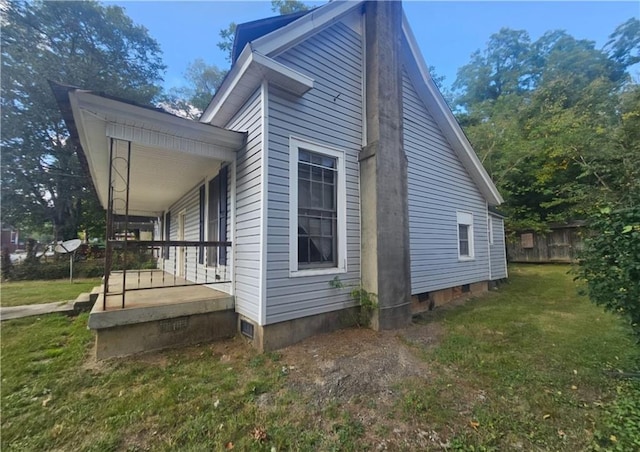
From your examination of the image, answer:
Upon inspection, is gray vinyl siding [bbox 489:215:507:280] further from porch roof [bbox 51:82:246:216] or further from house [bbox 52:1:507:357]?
porch roof [bbox 51:82:246:216]

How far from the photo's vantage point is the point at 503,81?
72.5 feet

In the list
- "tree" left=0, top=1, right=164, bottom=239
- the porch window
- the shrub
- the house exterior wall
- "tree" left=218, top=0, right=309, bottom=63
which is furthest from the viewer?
"tree" left=218, top=0, right=309, bottom=63

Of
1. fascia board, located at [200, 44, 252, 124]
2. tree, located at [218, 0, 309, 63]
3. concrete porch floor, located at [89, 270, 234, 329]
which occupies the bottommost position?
concrete porch floor, located at [89, 270, 234, 329]

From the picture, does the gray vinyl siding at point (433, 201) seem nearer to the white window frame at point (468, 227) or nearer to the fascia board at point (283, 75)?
the white window frame at point (468, 227)

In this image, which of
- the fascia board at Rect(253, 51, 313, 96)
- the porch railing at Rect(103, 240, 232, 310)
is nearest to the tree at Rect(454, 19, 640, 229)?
the fascia board at Rect(253, 51, 313, 96)

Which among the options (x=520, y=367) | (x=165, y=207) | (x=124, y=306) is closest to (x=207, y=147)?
(x=124, y=306)

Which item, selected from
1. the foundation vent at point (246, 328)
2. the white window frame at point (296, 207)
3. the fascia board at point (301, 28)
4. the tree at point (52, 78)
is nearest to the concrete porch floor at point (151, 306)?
the foundation vent at point (246, 328)

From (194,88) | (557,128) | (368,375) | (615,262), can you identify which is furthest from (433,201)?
(194,88)

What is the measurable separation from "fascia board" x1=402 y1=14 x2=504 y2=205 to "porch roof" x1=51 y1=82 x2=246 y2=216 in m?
4.67

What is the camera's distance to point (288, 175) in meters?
4.27

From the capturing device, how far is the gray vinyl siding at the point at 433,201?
6465 mm

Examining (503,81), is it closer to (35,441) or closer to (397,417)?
(397,417)

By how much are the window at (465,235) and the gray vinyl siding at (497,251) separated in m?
1.55

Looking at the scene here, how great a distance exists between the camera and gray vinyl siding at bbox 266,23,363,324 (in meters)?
4.07
